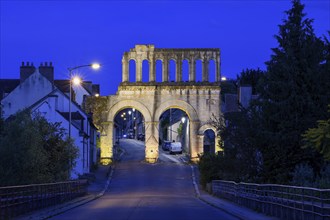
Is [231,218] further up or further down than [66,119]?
further down

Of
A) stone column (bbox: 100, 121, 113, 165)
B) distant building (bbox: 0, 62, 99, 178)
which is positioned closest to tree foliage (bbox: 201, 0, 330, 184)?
distant building (bbox: 0, 62, 99, 178)

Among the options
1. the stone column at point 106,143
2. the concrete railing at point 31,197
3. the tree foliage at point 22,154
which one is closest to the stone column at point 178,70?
the stone column at point 106,143

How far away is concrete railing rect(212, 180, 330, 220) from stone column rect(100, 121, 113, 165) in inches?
2027

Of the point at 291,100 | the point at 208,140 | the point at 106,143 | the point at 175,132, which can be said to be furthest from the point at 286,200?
the point at 175,132

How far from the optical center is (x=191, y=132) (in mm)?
85750

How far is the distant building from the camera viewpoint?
59.9 metres

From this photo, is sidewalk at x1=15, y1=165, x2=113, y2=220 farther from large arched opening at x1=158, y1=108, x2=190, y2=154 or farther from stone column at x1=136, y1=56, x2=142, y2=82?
large arched opening at x1=158, y1=108, x2=190, y2=154

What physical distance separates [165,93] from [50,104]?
2852 cm

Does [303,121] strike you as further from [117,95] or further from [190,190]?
[117,95]

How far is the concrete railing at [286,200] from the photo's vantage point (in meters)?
17.5

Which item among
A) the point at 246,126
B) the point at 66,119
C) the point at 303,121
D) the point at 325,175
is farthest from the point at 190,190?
the point at 325,175

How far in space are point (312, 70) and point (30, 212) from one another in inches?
A: 717

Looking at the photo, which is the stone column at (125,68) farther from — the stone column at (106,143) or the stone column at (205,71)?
the stone column at (205,71)

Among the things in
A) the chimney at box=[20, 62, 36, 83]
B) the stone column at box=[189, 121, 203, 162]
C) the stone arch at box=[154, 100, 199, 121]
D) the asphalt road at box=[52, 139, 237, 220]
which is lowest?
the asphalt road at box=[52, 139, 237, 220]
